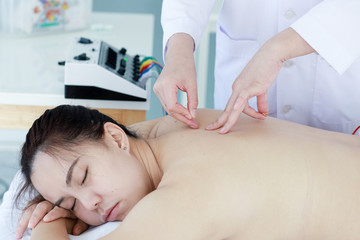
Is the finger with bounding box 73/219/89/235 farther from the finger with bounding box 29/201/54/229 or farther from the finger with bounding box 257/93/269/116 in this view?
the finger with bounding box 257/93/269/116

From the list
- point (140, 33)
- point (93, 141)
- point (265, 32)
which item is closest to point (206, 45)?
point (140, 33)

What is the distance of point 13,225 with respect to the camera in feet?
5.08

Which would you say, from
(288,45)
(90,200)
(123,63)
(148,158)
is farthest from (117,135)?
(123,63)

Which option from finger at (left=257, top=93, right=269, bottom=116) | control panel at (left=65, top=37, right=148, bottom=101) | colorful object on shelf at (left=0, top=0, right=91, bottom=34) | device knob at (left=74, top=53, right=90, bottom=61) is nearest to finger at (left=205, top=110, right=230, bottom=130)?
finger at (left=257, top=93, right=269, bottom=116)

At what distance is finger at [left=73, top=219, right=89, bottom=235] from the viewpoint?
1524 mm

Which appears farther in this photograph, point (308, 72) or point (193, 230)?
point (308, 72)

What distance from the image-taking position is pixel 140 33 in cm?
294

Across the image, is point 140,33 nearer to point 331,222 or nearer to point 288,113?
point 288,113

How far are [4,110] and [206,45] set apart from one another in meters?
1.57

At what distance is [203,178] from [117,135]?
1.22 ft

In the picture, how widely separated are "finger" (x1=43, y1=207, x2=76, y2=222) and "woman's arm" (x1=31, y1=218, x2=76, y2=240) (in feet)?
0.04

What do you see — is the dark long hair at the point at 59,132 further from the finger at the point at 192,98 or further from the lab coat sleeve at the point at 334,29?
the lab coat sleeve at the point at 334,29

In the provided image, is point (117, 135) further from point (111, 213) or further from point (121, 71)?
point (121, 71)

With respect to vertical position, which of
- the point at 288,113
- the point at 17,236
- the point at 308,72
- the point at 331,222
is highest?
the point at 308,72
